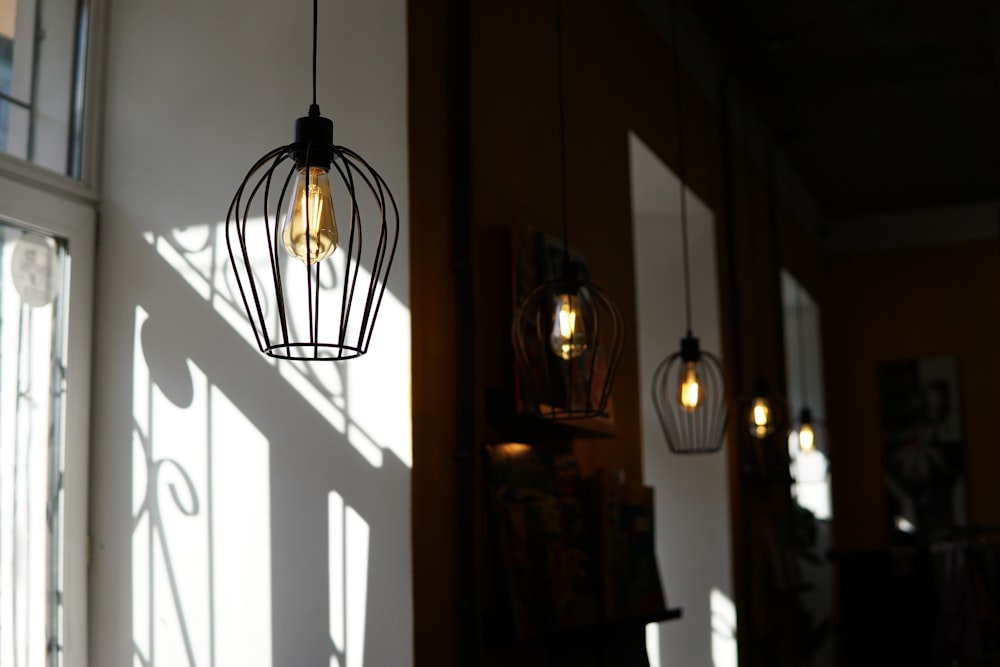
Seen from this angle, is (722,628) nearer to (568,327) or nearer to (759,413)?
(759,413)

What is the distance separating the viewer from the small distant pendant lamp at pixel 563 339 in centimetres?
249

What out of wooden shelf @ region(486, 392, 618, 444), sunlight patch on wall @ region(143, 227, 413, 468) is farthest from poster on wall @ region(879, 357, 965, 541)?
sunlight patch on wall @ region(143, 227, 413, 468)

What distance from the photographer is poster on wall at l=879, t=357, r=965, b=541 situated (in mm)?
7926

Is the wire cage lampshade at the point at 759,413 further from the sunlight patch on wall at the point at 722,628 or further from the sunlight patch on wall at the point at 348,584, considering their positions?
the sunlight patch on wall at the point at 348,584

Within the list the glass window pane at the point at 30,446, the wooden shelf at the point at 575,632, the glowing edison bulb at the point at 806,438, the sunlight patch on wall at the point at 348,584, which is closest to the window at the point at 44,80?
the glass window pane at the point at 30,446

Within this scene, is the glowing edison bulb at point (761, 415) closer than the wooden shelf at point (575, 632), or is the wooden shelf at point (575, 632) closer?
the wooden shelf at point (575, 632)

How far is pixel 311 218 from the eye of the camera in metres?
1.59

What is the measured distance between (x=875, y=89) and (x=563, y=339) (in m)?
4.47

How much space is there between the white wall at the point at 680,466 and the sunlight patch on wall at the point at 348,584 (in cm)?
250

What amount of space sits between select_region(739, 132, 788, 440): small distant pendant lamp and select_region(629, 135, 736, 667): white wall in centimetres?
24

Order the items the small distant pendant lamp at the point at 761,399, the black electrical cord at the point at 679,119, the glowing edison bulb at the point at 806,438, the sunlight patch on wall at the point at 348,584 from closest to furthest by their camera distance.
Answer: the sunlight patch on wall at the point at 348,584
the black electrical cord at the point at 679,119
the small distant pendant lamp at the point at 761,399
the glowing edison bulb at the point at 806,438

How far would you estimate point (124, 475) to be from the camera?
8.18 ft

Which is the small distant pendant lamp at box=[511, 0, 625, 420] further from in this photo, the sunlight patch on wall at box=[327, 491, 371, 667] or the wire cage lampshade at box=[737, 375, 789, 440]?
the wire cage lampshade at box=[737, 375, 789, 440]

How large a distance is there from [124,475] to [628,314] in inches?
73.1
